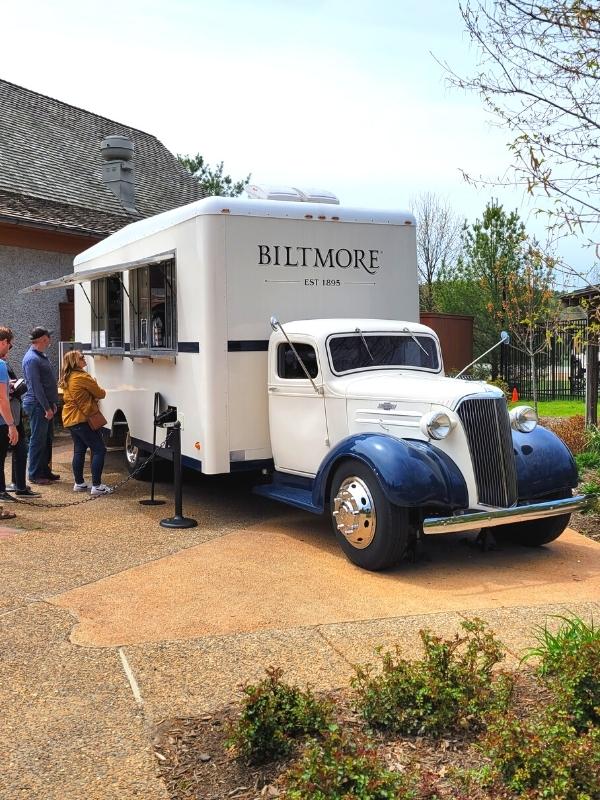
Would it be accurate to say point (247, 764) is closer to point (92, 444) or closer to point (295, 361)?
point (295, 361)

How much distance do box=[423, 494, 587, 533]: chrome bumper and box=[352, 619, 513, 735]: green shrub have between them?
2385mm

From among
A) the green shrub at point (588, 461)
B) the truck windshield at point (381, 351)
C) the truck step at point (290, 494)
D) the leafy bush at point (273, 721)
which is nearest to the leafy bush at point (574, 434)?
the green shrub at point (588, 461)

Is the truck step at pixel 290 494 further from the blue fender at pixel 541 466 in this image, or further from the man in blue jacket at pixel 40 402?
the man in blue jacket at pixel 40 402

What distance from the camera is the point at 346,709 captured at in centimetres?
398

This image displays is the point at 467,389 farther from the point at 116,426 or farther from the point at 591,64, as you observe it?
the point at 116,426

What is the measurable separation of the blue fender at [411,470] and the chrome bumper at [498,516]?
178 mm

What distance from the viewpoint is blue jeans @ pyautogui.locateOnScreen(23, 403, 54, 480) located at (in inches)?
401

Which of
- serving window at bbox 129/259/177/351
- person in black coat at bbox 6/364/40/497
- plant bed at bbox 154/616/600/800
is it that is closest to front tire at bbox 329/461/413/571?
plant bed at bbox 154/616/600/800

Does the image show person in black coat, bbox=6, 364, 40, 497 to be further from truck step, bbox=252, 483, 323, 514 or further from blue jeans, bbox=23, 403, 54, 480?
truck step, bbox=252, 483, 323, 514

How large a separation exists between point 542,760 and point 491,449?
3905 mm

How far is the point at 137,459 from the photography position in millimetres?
10930

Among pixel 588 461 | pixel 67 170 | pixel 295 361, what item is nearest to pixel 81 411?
pixel 295 361

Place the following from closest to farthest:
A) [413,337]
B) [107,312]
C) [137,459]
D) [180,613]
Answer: [180,613]
[413,337]
[137,459]
[107,312]

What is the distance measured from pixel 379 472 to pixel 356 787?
3.61 meters
